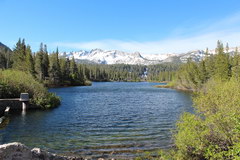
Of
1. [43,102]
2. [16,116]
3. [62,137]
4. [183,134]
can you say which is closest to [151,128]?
[62,137]

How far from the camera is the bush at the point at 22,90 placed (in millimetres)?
33500

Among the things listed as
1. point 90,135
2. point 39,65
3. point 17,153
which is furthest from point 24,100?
point 39,65

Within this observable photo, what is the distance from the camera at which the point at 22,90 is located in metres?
35.4

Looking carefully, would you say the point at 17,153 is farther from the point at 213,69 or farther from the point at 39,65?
the point at 39,65

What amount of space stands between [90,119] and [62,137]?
8793 mm

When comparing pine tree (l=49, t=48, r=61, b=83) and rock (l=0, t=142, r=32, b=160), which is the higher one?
pine tree (l=49, t=48, r=61, b=83)

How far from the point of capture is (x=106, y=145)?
53.3 ft

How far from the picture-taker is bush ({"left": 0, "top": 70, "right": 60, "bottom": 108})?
33500mm

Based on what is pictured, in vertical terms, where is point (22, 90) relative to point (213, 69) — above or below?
below

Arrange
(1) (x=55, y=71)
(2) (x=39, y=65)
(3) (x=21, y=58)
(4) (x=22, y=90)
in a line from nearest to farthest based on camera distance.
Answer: (4) (x=22, y=90), (3) (x=21, y=58), (2) (x=39, y=65), (1) (x=55, y=71)

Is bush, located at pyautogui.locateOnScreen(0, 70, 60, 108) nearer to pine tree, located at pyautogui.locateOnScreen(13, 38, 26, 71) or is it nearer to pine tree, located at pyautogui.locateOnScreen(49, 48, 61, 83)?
pine tree, located at pyautogui.locateOnScreen(13, 38, 26, 71)

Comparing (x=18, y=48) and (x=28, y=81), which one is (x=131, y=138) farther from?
(x=18, y=48)

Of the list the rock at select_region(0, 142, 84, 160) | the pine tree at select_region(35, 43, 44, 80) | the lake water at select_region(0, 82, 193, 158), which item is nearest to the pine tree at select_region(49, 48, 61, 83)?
the pine tree at select_region(35, 43, 44, 80)

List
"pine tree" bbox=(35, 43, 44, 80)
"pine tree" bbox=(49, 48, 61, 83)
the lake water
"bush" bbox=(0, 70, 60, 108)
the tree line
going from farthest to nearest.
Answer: "pine tree" bbox=(49, 48, 61, 83), "pine tree" bbox=(35, 43, 44, 80), the tree line, "bush" bbox=(0, 70, 60, 108), the lake water
